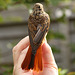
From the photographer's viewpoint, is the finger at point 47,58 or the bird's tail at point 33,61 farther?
the finger at point 47,58

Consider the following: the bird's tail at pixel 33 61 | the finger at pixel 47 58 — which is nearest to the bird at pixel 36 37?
the bird's tail at pixel 33 61

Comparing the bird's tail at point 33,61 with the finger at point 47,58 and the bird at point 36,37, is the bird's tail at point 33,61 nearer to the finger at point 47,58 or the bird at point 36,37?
the bird at point 36,37

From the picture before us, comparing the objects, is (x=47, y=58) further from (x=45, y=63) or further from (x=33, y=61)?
(x=33, y=61)

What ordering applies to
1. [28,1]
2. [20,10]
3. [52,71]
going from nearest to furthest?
[52,71] → [28,1] → [20,10]

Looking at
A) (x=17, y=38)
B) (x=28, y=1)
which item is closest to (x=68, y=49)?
(x=17, y=38)

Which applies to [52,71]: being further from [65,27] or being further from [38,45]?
[65,27]

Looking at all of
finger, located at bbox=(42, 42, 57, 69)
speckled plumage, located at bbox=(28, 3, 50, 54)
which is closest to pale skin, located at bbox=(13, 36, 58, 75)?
finger, located at bbox=(42, 42, 57, 69)

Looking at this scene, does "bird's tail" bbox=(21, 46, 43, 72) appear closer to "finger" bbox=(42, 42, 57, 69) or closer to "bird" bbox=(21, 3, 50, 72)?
"bird" bbox=(21, 3, 50, 72)

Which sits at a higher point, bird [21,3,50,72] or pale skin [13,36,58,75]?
bird [21,3,50,72]
